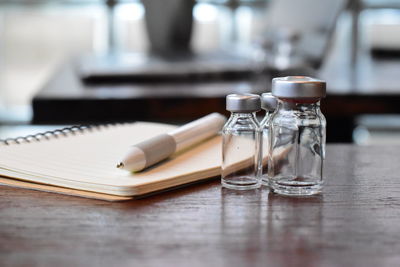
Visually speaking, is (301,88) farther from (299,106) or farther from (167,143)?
(167,143)

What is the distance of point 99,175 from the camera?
0.61 m

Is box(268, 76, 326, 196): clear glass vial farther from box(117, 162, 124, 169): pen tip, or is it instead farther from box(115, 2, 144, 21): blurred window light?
box(115, 2, 144, 21): blurred window light

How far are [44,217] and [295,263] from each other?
0.21 m

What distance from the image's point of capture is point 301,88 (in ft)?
1.84

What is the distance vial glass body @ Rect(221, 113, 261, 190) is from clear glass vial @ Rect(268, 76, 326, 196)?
1.0 inches

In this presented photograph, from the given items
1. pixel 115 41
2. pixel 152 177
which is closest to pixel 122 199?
pixel 152 177

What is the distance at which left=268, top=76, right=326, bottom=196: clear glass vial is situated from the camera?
60 centimetres

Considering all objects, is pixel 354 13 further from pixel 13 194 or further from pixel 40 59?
pixel 13 194

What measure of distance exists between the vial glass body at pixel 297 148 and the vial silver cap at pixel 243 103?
2 centimetres

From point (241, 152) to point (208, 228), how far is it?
0.16 m

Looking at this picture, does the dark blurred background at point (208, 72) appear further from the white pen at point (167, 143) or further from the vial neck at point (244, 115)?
the vial neck at point (244, 115)

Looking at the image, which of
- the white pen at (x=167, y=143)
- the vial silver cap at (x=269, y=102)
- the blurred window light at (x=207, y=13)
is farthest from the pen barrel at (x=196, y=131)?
the blurred window light at (x=207, y=13)

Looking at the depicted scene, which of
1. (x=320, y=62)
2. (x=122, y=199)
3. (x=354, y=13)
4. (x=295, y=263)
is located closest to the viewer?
(x=295, y=263)

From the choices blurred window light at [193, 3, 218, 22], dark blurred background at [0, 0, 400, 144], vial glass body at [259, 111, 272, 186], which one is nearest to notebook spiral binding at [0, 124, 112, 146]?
vial glass body at [259, 111, 272, 186]
